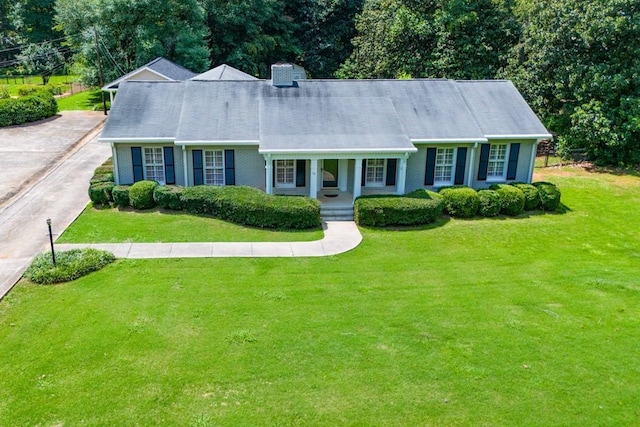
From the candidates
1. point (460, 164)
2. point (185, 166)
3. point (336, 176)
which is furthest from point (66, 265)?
point (460, 164)

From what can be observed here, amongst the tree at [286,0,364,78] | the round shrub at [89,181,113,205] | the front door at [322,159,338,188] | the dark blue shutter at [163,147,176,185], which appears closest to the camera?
the round shrub at [89,181,113,205]

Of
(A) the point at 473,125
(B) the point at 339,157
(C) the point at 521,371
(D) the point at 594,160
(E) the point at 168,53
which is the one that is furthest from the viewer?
(E) the point at 168,53

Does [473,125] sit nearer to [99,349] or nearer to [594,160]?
[594,160]

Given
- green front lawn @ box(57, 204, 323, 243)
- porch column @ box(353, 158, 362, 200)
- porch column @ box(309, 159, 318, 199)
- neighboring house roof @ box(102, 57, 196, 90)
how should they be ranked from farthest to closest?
neighboring house roof @ box(102, 57, 196, 90), porch column @ box(353, 158, 362, 200), porch column @ box(309, 159, 318, 199), green front lawn @ box(57, 204, 323, 243)

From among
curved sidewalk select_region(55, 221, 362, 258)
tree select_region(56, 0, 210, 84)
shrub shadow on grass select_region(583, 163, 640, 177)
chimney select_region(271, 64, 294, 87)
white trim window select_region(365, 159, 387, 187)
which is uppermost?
tree select_region(56, 0, 210, 84)

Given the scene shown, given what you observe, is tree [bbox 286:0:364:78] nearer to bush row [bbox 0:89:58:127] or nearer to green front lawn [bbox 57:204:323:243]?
bush row [bbox 0:89:58:127]

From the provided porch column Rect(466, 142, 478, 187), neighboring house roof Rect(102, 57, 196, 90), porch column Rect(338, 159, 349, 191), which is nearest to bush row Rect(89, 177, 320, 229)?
porch column Rect(338, 159, 349, 191)

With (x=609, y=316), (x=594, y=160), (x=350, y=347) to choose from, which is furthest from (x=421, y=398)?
(x=594, y=160)
